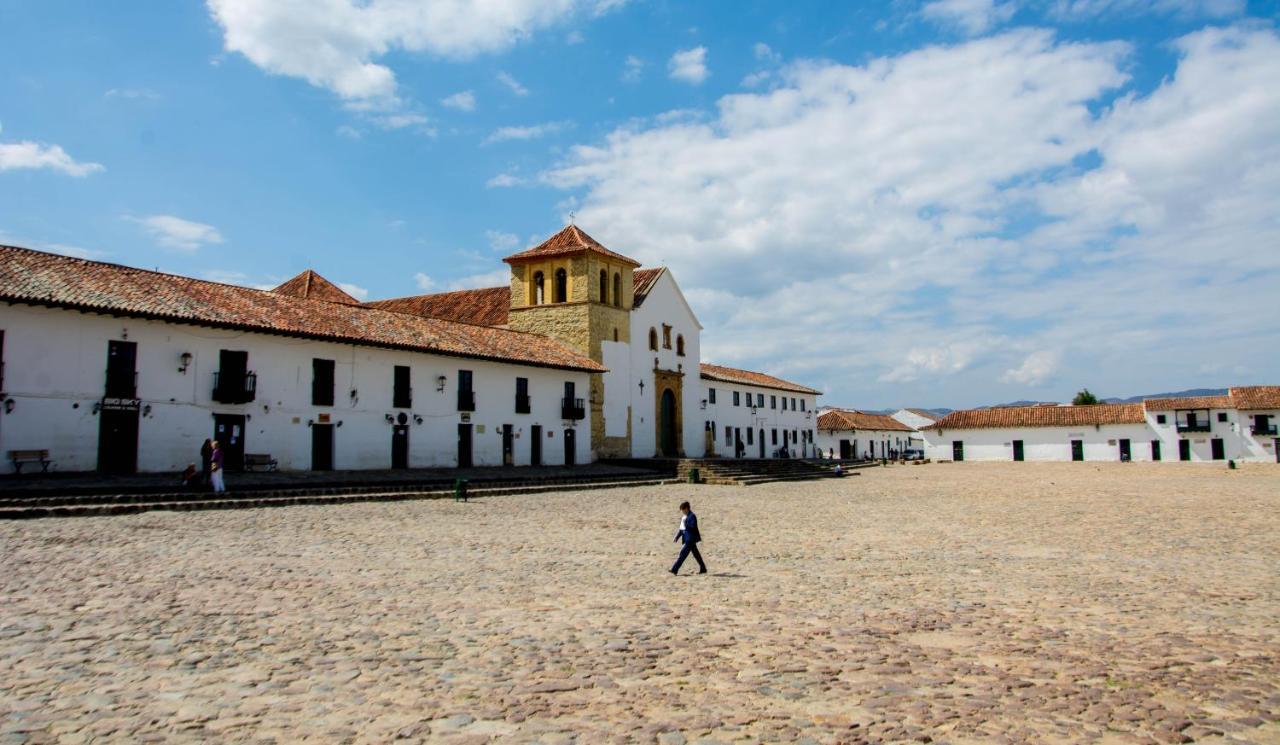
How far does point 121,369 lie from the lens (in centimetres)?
2114

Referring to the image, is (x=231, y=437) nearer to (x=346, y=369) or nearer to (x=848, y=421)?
(x=346, y=369)

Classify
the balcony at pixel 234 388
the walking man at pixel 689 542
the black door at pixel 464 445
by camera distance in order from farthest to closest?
the black door at pixel 464 445, the balcony at pixel 234 388, the walking man at pixel 689 542

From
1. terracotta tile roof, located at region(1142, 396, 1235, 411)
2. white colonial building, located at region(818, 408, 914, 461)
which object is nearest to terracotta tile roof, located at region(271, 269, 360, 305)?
white colonial building, located at region(818, 408, 914, 461)

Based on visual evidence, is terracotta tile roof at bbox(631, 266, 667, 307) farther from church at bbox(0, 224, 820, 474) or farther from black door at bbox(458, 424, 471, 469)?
black door at bbox(458, 424, 471, 469)

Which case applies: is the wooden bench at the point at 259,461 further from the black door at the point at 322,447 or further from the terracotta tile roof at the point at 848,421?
the terracotta tile roof at the point at 848,421

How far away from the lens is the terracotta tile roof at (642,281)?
133ft

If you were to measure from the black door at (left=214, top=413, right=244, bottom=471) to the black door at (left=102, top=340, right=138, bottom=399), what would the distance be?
2.32 metres

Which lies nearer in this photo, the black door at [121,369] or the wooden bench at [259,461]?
the black door at [121,369]

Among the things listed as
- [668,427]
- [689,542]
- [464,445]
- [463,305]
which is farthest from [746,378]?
[689,542]

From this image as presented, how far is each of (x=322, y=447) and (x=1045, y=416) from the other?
52.8 meters

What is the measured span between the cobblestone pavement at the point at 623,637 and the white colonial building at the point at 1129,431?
50971 millimetres

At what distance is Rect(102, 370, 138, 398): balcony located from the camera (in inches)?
822

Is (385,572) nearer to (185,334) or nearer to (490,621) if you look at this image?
(490,621)

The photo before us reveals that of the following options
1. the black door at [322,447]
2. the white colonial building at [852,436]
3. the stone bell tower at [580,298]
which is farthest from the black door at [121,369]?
the white colonial building at [852,436]
